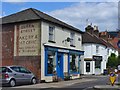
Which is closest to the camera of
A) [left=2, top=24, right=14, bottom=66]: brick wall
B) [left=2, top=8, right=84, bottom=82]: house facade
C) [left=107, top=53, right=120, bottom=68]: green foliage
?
[left=2, top=8, right=84, bottom=82]: house facade

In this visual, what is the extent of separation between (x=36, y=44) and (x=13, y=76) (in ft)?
17.0

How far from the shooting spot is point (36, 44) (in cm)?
2517

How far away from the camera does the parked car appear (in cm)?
2030

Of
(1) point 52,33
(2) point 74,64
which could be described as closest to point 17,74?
(1) point 52,33

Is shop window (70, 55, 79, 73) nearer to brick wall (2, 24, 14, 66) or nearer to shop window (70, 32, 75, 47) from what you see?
shop window (70, 32, 75, 47)

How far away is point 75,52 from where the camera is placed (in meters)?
32.0

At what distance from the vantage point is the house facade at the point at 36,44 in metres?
25.1

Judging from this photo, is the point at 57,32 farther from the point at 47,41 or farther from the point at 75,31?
the point at 75,31

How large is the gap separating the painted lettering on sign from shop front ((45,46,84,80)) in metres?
1.10

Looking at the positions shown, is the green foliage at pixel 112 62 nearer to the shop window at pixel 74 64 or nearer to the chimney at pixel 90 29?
the chimney at pixel 90 29

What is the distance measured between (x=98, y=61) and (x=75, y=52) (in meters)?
19.3

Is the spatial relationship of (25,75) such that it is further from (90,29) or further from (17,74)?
(90,29)

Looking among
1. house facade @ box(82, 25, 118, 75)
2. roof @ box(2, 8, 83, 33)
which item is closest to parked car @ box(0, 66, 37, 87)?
roof @ box(2, 8, 83, 33)

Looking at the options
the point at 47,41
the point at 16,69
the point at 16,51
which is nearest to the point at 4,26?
the point at 16,51
